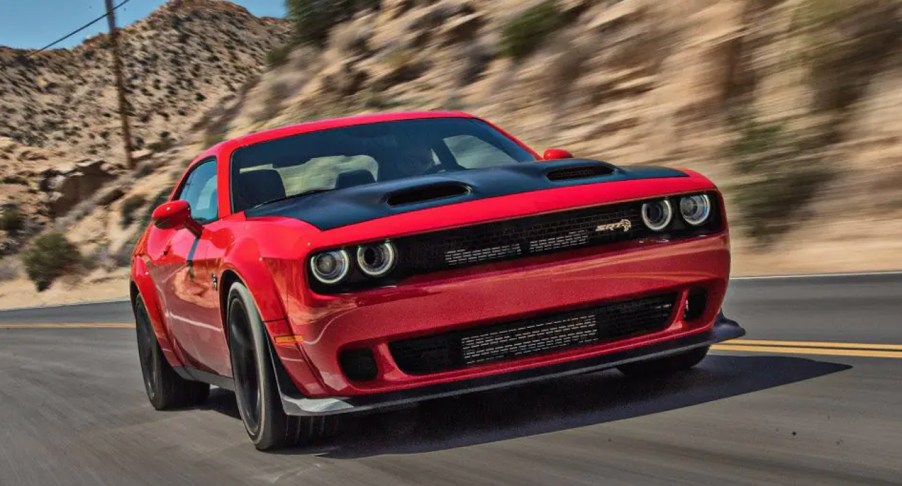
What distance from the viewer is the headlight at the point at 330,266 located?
4906mm

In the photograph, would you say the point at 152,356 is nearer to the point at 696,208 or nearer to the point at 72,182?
the point at 696,208

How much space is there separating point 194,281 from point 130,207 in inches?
1153

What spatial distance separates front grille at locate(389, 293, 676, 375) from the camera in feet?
16.3

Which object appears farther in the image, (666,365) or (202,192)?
(202,192)

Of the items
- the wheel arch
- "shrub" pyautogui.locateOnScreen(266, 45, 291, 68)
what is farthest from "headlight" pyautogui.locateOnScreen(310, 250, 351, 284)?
"shrub" pyautogui.locateOnScreen(266, 45, 291, 68)

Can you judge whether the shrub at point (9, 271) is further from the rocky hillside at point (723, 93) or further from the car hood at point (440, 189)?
the car hood at point (440, 189)

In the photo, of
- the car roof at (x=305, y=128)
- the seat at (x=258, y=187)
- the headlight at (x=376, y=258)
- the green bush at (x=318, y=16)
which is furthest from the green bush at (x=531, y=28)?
the headlight at (x=376, y=258)

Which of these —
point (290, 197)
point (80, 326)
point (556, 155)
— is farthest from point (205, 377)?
point (80, 326)

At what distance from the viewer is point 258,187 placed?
6336 millimetres

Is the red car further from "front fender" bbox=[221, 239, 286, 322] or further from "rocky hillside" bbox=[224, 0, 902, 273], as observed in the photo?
"rocky hillside" bbox=[224, 0, 902, 273]

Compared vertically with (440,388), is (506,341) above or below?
above

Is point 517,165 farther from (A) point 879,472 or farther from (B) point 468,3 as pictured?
(B) point 468,3

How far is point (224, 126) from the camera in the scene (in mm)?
33250

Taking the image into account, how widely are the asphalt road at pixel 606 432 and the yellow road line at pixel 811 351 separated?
13 millimetres
